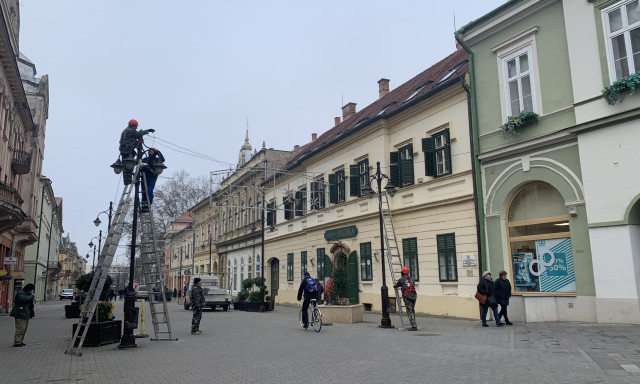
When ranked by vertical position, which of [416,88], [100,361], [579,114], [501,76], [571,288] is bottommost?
[100,361]

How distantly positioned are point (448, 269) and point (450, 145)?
4698 millimetres

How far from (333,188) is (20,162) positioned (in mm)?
16750

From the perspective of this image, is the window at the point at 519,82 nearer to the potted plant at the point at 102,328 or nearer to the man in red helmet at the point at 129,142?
the man in red helmet at the point at 129,142

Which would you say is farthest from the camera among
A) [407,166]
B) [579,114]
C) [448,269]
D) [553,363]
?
[407,166]

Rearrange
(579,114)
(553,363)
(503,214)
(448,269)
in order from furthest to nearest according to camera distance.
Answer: (448,269) < (503,214) < (579,114) < (553,363)

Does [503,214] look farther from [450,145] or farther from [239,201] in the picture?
[239,201]

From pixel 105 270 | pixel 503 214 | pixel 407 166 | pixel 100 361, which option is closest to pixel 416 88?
pixel 407 166

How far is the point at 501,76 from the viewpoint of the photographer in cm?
1603

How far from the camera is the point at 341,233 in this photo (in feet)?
80.9

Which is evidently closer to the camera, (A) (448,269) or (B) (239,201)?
(A) (448,269)

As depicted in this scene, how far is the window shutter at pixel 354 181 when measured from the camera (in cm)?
2361

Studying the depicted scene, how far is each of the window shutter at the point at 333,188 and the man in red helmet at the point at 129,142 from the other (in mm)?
14614

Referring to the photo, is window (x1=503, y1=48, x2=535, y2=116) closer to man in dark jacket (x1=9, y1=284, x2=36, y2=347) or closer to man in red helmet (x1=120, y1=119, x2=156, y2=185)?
man in red helmet (x1=120, y1=119, x2=156, y2=185)

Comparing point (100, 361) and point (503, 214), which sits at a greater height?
point (503, 214)
